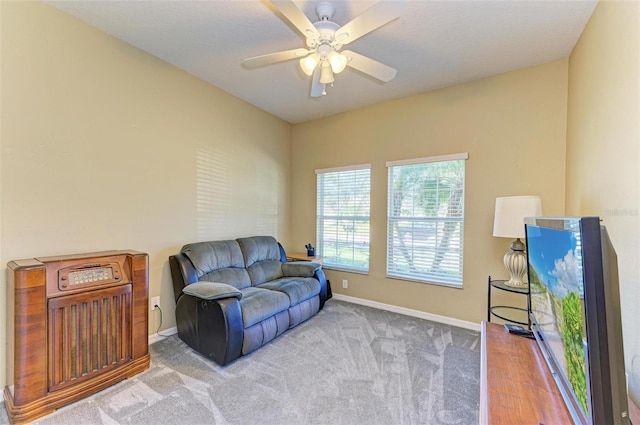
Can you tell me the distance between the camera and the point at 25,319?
64.3 inches

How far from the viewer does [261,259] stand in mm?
3426

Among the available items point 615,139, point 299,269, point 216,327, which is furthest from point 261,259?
point 615,139

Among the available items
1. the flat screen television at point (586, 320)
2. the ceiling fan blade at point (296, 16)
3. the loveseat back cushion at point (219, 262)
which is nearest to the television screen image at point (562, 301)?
the flat screen television at point (586, 320)

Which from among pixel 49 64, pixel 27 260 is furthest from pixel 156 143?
pixel 27 260

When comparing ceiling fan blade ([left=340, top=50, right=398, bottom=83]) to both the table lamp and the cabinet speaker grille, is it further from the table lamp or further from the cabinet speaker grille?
the cabinet speaker grille

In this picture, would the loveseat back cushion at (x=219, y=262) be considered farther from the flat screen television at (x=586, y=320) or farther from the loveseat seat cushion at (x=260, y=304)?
the flat screen television at (x=586, y=320)

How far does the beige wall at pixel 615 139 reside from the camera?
1.32 metres

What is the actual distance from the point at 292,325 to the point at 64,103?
2.70m

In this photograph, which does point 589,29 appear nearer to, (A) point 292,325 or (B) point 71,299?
(A) point 292,325

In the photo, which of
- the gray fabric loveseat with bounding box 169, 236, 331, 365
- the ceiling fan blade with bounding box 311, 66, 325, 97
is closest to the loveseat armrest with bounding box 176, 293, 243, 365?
the gray fabric loveseat with bounding box 169, 236, 331, 365

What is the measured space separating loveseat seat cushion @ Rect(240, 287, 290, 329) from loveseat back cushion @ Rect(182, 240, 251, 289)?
0.71 ft

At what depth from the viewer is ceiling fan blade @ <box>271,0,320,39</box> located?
4.80 ft

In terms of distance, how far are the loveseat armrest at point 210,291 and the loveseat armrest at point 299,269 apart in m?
1.16

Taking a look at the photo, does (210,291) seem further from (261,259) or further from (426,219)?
(426,219)
